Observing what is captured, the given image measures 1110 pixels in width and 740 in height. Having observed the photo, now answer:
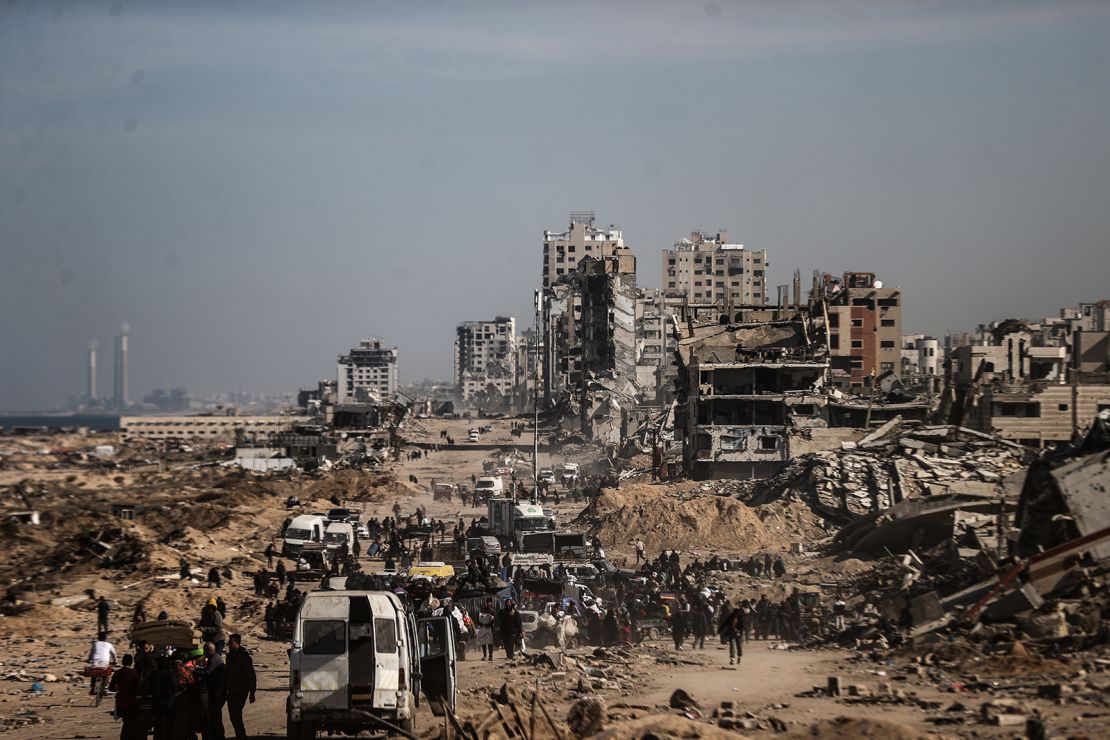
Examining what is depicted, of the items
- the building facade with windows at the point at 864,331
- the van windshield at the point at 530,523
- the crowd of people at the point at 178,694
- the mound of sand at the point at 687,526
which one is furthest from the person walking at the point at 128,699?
the building facade with windows at the point at 864,331

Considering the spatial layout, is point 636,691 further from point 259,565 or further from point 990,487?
point 259,565

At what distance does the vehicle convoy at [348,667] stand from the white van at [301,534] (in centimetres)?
2621

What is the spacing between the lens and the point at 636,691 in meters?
18.6

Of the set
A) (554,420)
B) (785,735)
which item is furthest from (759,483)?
(554,420)

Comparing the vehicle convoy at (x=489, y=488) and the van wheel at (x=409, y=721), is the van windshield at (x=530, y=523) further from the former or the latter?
the van wheel at (x=409, y=721)

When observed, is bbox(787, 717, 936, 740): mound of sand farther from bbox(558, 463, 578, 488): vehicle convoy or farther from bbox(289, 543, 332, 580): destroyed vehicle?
bbox(558, 463, 578, 488): vehicle convoy

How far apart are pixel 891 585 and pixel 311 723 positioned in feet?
51.0

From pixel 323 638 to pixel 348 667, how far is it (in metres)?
0.43

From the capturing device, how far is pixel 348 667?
46.8ft

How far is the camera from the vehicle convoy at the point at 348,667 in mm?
14148

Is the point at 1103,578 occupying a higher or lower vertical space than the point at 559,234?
lower

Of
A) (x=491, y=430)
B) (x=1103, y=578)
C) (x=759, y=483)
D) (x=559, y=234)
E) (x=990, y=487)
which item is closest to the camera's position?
(x=1103, y=578)

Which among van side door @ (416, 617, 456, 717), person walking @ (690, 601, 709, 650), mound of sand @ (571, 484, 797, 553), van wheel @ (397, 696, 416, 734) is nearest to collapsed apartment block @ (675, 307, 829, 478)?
mound of sand @ (571, 484, 797, 553)

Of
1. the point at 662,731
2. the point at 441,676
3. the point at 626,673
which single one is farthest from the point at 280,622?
the point at 662,731
